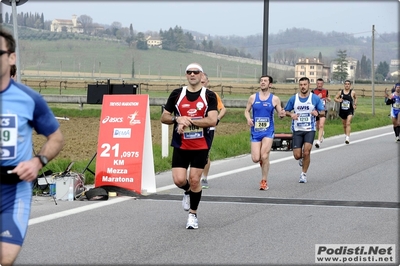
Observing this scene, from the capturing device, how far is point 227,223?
10.4 meters

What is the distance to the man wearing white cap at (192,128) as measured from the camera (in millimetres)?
10156

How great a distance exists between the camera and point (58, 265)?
7.80 metres

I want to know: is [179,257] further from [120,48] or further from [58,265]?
[120,48]

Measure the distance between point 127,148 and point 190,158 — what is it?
340cm

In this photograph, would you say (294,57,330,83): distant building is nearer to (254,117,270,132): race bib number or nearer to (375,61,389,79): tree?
(254,117,270,132): race bib number

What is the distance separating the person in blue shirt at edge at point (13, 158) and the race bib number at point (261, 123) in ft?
30.3

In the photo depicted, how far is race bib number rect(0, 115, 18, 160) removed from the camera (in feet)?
18.1

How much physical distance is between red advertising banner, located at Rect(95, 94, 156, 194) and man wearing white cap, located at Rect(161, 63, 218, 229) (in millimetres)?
3014

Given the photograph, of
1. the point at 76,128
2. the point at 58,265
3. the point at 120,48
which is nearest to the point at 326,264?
the point at 58,265

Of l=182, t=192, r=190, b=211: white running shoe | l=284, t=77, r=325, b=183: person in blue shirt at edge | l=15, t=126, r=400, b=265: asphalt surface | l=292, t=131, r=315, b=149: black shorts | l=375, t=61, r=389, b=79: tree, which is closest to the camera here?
l=15, t=126, r=400, b=265: asphalt surface

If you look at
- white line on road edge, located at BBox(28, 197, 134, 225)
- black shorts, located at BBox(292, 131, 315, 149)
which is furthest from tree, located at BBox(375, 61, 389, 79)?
white line on road edge, located at BBox(28, 197, 134, 225)

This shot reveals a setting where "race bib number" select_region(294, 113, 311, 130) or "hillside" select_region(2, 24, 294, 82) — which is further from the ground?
"hillside" select_region(2, 24, 294, 82)

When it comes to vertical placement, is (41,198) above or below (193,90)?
below

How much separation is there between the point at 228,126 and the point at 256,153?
2152 centimetres
